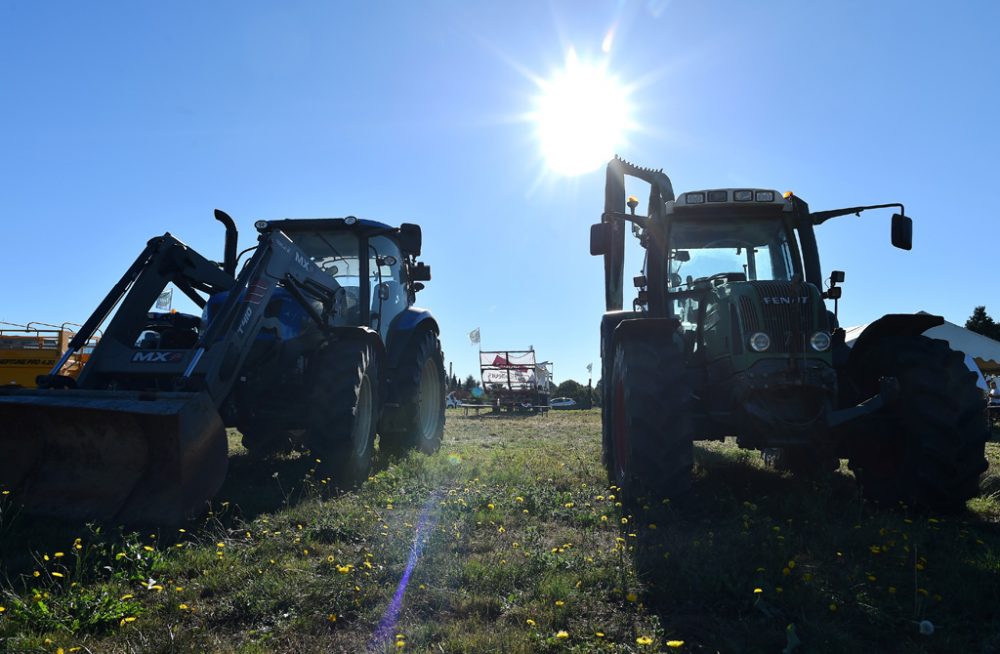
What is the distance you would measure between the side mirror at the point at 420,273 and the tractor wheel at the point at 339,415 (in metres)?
3.04

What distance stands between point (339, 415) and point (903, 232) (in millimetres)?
5090

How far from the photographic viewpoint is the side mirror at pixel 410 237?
26.8 ft

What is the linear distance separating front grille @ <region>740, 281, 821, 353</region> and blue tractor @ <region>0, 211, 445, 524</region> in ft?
11.3

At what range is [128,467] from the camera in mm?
4246

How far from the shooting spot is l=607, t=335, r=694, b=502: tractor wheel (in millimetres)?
4547

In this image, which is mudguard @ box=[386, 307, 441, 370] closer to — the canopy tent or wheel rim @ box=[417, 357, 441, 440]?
wheel rim @ box=[417, 357, 441, 440]

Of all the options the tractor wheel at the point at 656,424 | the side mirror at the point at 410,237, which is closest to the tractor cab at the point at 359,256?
the side mirror at the point at 410,237

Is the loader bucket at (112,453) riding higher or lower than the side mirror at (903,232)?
lower

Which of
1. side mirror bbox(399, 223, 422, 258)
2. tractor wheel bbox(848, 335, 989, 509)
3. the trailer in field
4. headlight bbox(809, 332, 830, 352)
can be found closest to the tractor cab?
side mirror bbox(399, 223, 422, 258)

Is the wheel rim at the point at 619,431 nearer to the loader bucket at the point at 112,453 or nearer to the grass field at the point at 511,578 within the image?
the grass field at the point at 511,578

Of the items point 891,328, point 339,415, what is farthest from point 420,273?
point 891,328

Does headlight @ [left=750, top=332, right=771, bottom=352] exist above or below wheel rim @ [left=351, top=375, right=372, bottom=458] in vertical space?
above

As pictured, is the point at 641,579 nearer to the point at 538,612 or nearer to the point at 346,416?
the point at 538,612

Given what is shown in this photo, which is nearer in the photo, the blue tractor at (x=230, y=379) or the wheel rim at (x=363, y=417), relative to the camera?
the blue tractor at (x=230, y=379)
